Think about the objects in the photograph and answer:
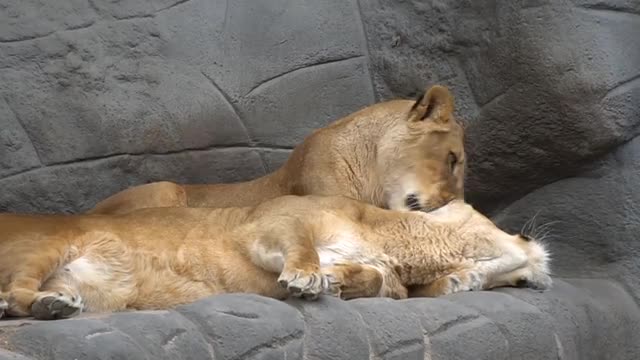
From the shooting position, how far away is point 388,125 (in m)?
5.71

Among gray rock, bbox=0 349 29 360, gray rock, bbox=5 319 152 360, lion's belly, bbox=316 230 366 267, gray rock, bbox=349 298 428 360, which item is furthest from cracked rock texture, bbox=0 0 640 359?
gray rock, bbox=0 349 29 360

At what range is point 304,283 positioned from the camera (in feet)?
12.9

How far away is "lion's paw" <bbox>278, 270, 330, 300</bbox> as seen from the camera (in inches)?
153

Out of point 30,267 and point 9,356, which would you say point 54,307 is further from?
point 9,356

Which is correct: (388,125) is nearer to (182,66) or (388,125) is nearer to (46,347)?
(182,66)

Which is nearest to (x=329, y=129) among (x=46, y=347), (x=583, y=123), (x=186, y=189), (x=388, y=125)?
(x=388, y=125)

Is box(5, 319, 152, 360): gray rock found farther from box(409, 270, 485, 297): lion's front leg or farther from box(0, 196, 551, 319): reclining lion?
box(409, 270, 485, 297): lion's front leg

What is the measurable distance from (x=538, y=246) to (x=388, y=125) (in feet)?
3.58

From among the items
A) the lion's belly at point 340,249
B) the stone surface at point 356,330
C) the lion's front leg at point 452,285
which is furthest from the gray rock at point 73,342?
the lion's front leg at point 452,285

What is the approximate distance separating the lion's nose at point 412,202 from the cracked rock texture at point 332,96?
637mm

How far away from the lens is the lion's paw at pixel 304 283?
12.8 ft

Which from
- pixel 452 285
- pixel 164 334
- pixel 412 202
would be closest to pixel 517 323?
pixel 452 285

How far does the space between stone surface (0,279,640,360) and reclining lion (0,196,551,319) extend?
18 cm

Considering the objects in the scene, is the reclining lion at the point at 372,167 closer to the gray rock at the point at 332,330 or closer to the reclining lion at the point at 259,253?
the reclining lion at the point at 259,253
